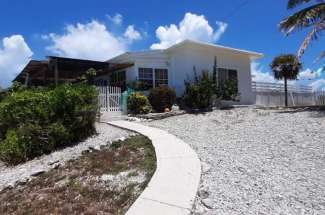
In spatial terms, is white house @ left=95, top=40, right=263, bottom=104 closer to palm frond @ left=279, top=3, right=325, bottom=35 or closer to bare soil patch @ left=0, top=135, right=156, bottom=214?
palm frond @ left=279, top=3, right=325, bottom=35

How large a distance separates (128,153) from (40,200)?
2.50m

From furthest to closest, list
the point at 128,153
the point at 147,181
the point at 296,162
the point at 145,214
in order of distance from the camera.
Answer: the point at 128,153 → the point at 296,162 → the point at 147,181 → the point at 145,214

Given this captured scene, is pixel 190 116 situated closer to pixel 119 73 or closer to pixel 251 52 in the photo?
pixel 119 73

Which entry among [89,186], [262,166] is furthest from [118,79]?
[262,166]

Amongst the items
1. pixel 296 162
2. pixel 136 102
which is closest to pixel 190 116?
pixel 136 102

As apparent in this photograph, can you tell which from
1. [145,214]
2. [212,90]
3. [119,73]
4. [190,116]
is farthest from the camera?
[119,73]

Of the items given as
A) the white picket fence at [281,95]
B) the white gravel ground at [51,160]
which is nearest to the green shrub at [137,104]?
the white gravel ground at [51,160]

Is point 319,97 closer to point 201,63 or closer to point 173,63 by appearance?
point 201,63

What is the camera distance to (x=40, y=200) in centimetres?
489

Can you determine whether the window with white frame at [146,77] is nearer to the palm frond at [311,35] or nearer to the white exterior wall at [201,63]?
the white exterior wall at [201,63]

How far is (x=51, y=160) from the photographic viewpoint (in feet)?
24.9

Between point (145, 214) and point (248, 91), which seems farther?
point (248, 91)

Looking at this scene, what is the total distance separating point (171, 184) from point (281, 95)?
70.2 ft

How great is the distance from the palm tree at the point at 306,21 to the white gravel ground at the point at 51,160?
346 inches
